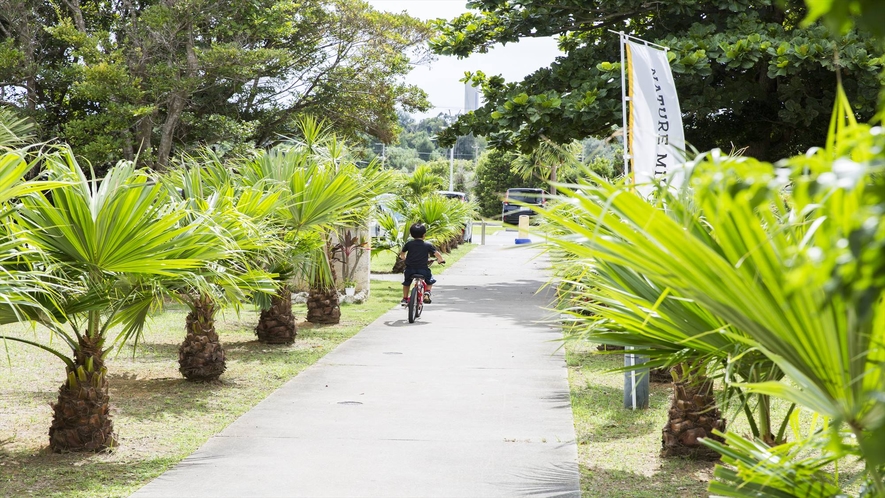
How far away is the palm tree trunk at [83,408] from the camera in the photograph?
6305 mm

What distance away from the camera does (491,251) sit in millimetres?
34781

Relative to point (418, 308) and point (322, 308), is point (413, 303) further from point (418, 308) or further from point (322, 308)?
point (322, 308)

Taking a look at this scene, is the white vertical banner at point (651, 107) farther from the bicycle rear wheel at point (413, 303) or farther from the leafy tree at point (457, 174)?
the leafy tree at point (457, 174)

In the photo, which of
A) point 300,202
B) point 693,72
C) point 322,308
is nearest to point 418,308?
point 322,308

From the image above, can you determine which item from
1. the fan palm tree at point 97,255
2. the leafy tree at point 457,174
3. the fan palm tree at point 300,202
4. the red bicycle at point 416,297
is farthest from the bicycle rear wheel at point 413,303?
the leafy tree at point 457,174

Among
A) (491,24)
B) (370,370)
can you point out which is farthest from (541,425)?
(491,24)

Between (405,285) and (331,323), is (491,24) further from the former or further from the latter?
(331,323)

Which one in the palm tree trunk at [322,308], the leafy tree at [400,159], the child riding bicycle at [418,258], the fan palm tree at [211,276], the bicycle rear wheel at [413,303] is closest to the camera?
the fan palm tree at [211,276]

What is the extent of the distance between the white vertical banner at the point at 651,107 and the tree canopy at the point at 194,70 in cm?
884

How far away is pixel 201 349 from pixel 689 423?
16.1ft

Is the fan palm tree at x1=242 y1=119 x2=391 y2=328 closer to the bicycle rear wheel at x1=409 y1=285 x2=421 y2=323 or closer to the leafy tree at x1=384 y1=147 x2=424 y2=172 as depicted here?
the bicycle rear wheel at x1=409 y1=285 x2=421 y2=323

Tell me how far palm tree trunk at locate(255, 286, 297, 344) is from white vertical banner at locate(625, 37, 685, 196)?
16.5 feet

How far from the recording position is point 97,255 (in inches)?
228

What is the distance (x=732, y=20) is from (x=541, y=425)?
438 inches
